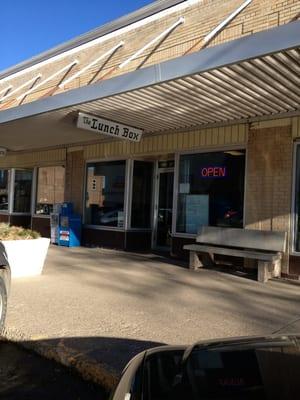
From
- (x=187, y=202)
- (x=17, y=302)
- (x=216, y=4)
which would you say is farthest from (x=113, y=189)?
Answer: (x=17, y=302)

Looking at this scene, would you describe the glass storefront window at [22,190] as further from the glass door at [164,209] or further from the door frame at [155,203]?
the glass door at [164,209]

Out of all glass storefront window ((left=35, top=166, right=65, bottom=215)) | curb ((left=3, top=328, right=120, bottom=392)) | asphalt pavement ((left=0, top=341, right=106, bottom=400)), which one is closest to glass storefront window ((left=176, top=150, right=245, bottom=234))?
glass storefront window ((left=35, top=166, right=65, bottom=215))

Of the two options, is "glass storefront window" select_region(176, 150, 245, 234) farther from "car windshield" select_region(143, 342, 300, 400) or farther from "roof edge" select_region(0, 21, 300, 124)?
"car windshield" select_region(143, 342, 300, 400)

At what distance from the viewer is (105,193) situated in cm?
1428

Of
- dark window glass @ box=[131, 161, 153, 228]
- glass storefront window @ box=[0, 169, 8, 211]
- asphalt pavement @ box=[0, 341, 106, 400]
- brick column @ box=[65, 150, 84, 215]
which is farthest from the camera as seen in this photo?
glass storefront window @ box=[0, 169, 8, 211]

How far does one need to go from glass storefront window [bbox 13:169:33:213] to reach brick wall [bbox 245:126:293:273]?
1057 centimetres

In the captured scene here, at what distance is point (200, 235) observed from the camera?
10539 millimetres

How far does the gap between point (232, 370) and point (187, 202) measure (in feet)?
31.1

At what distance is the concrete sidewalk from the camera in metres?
5.18

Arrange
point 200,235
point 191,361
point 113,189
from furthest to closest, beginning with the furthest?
point 113,189, point 200,235, point 191,361

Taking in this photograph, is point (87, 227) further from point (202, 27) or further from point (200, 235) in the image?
point (202, 27)

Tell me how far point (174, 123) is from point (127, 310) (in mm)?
5697

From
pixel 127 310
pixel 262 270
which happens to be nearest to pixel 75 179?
pixel 262 270

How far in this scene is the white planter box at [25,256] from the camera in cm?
859
